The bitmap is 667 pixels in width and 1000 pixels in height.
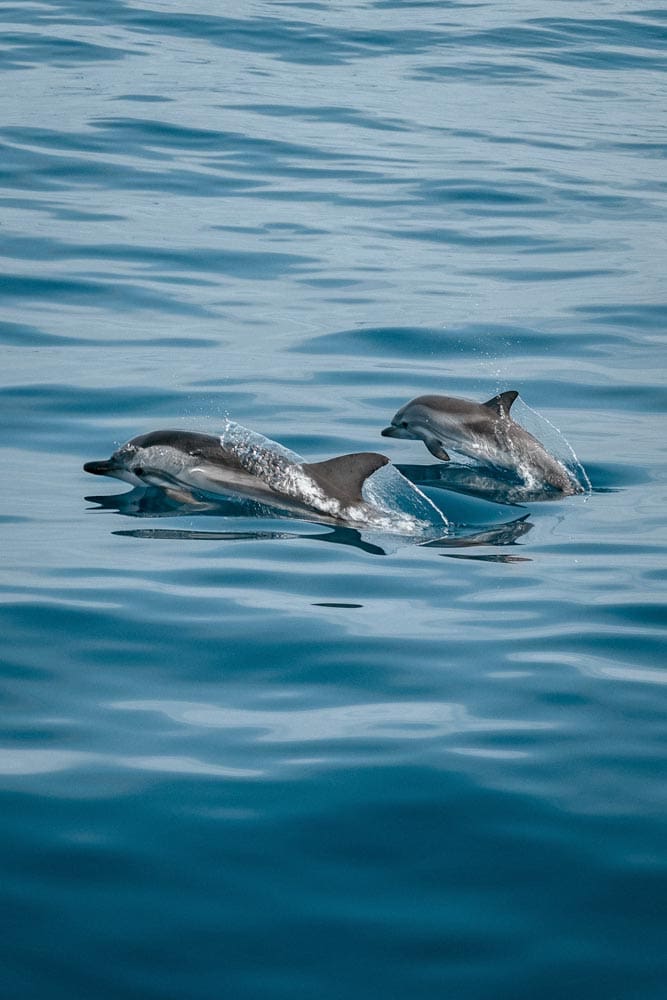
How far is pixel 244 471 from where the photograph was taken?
29.0 feet

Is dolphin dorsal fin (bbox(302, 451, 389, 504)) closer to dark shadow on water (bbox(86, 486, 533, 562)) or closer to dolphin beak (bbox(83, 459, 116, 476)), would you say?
dark shadow on water (bbox(86, 486, 533, 562))

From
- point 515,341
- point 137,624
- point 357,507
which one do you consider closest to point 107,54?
point 515,341

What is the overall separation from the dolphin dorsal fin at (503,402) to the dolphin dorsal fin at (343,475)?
2121mm

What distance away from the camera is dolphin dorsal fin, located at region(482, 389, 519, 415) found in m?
10.6

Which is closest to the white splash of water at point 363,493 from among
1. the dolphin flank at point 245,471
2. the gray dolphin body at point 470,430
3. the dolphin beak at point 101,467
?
the dolphin flank at point 245,471

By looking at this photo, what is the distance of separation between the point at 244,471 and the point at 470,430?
7.12 feet

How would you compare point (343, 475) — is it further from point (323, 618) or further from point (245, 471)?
point (323, 618)

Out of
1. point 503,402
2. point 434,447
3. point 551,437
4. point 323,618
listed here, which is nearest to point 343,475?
point 434,447

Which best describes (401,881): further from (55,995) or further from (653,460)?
(653,460)

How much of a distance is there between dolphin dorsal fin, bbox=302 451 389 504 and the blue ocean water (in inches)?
15.1

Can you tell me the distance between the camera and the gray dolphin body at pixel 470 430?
33.6 feet

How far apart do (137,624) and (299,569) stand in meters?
1.23

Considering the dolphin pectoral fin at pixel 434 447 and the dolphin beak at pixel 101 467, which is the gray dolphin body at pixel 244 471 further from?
the dolphin pectoral fin at pixel 434 447

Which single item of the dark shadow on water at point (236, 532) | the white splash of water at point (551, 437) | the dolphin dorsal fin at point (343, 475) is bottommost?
the white splash of water at point (551, 437)
